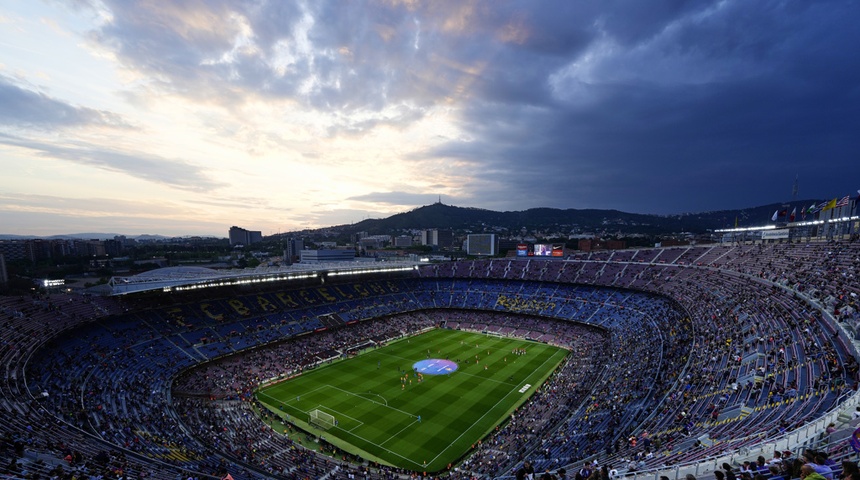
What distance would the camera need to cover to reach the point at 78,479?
14344 millimetres

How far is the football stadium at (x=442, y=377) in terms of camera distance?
1923cm

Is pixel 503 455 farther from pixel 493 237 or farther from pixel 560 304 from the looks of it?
pixel 493 237

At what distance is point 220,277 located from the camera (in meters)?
52.8

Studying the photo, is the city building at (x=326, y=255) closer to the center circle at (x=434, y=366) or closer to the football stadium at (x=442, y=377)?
the football stadium at (x=442, y=377)

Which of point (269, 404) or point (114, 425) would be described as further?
point (269, 404)

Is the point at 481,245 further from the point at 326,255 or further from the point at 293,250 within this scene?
the point at 293,250

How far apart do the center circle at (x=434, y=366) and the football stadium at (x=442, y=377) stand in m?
0.34

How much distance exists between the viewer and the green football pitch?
32.5m

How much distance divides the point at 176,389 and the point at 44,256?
12912 centimetres

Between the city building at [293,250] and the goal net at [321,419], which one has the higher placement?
the city building at [293,250]

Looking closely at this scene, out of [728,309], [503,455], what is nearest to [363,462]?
[503,455]

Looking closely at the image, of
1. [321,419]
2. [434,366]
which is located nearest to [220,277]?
[321,419]

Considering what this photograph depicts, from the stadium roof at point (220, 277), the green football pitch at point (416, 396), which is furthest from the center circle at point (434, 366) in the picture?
the stadium roof at point (220, 277)

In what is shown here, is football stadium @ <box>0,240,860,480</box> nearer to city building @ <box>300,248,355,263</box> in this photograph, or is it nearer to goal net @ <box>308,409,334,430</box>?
goal net @ <box>308,409,334,430</box>
